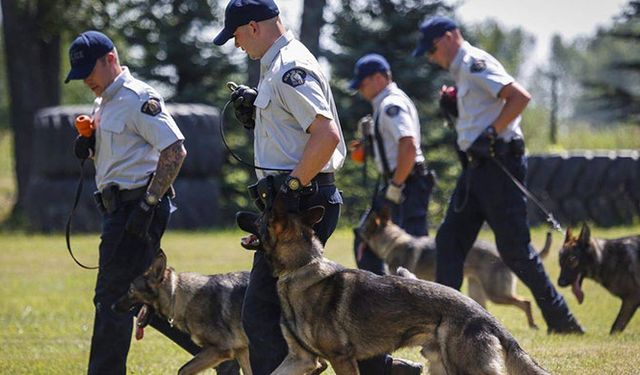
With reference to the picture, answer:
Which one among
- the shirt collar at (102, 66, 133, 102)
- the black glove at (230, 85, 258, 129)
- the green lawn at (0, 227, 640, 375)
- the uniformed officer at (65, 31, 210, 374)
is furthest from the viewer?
the green lawn at (0, 227, 640, 375)

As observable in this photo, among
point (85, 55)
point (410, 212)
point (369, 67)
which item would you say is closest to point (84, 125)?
point (85, 55)

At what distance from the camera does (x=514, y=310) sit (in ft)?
36.3

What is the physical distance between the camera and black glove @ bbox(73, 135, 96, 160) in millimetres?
6613

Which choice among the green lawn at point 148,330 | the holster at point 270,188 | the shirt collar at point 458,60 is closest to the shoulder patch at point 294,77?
the holster at point 270,188

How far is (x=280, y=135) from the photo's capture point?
5266mm

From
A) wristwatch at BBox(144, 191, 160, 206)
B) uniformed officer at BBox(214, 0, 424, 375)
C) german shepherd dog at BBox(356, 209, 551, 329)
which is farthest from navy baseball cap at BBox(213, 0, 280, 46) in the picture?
german shepherd dog at BBox(356, 209, 551, 329)

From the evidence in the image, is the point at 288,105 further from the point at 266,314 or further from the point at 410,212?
the point at 410,212

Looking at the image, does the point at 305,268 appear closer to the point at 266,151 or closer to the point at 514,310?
the point at 266,151

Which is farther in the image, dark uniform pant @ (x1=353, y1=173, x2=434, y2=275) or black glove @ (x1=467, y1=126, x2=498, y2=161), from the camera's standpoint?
dark uniform pant @ (x1=353, y1=173, x2=434, y2=275)

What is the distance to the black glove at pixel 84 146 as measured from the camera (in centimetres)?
661

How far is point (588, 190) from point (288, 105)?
13.0 metres

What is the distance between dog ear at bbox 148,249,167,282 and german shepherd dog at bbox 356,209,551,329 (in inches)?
140

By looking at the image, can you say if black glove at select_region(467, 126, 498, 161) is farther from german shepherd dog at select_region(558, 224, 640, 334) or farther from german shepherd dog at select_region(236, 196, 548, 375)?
german shepherd dog at select_region(236, 196, 548, 375)

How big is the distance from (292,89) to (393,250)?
4.85 m
